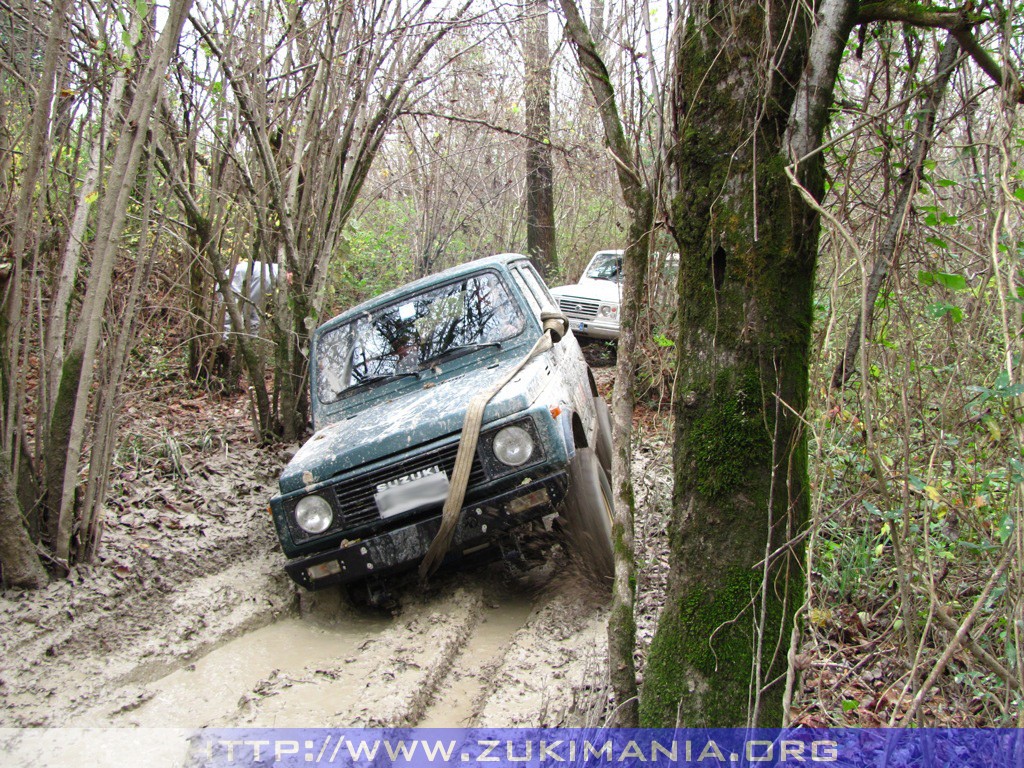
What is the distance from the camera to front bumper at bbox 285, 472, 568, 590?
4031 millimetres

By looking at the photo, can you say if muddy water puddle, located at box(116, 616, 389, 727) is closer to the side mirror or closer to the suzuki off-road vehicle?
the suzuki off-road vehicle

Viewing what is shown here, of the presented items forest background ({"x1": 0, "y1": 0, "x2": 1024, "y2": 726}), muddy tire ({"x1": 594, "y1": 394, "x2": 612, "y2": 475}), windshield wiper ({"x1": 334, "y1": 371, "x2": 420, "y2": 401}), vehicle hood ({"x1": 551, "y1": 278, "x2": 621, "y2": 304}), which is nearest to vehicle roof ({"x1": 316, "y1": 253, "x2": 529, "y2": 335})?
windshield wiper ({"x1": 334, "y1": 371, "x2": 420, "y2": 401})

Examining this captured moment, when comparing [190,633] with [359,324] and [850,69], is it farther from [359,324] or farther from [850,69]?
[850,69]

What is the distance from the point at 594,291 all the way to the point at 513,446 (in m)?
8.05

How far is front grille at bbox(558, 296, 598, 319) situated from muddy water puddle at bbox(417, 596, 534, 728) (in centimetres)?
740

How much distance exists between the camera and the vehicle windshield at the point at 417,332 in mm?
4980

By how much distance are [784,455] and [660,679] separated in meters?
0.79

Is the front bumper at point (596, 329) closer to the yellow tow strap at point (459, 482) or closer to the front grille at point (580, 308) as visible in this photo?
the front grille at point (580, 308)

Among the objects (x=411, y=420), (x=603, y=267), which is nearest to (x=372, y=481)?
(x=411, y=420)

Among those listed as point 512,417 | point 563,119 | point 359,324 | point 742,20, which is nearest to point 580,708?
point 512,417

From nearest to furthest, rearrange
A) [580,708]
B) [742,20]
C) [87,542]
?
[742,20] < [580,708] < [87,542]

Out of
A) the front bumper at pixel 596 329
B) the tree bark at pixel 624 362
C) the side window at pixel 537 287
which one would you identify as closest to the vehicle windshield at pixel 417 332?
the side window at pixel 537 287

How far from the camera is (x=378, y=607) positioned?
470 cm

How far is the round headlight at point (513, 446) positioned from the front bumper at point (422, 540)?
0.14 m
